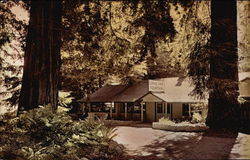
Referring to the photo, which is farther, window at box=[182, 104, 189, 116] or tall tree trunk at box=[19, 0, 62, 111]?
window at box=[182, 104, 189, 116]

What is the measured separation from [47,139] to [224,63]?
822cm

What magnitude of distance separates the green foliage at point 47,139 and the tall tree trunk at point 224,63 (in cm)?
578

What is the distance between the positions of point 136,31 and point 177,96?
54.6ft

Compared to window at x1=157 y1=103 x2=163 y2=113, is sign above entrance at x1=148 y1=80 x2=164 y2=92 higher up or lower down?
higher up

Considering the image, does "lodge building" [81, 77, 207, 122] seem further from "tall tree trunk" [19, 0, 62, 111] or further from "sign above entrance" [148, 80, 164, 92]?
"tall tree trunk" [19, 0, 62, 111]

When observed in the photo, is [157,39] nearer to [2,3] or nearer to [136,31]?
[136,31]

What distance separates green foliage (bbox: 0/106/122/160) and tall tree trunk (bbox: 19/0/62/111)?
658 millimetres

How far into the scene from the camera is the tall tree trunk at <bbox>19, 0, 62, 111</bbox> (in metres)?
9.54

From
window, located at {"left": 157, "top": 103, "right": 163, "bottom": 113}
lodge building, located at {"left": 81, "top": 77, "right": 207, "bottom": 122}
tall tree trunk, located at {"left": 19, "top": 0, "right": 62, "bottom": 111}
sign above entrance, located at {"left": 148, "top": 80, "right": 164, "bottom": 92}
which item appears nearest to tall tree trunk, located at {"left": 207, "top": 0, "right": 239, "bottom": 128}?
tall tree trunk, located at {"left": 19, "top": 0, "right": 62, "bottom": 111}

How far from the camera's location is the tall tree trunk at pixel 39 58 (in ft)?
31.3

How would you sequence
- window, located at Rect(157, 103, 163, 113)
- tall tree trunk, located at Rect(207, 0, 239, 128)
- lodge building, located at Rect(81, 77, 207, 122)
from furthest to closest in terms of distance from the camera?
window, located at Rect(157, 103, 163, 113), lodge building, located at Rect(81, 77, 207, 122), tall tree trunk, located at Rect(207, 0, 239, 128)

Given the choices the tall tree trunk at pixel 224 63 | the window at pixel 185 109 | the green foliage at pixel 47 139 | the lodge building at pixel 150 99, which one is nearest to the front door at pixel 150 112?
the lodge building at pixel 150 99

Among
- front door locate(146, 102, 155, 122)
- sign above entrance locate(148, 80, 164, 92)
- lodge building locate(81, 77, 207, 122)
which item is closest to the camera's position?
lodge building locate(81, 77, 207, 122)

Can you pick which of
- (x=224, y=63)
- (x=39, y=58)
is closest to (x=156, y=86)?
(x=224, y=63)
